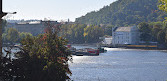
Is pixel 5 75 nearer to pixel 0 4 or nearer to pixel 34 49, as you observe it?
pixel 34 49

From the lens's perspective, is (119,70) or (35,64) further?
(119,70)

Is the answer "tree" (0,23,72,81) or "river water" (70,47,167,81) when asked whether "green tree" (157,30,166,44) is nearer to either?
"river water" (70,47,167,81)

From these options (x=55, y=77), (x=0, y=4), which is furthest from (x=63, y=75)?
(x=0, y=4)

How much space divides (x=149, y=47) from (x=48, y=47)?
169 metres

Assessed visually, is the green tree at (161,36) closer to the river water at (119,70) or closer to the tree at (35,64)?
the river water at (119,70)

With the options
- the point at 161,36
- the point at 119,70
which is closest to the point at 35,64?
the point at 119,70

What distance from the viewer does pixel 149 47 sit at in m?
194

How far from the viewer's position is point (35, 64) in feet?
86.6

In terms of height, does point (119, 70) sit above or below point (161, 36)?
below

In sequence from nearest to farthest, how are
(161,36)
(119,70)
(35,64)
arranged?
1. (35,64)
2. (119,70)
3. (161,36)

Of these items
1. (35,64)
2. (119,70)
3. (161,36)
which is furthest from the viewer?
(161,36)

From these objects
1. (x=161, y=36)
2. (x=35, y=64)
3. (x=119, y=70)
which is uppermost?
(x=161, y=36)

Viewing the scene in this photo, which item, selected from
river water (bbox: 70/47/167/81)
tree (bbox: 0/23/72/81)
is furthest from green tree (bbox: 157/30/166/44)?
tree (bbox: 0/23/72/81)

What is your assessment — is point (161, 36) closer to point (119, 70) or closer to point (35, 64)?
point (119, 70)
